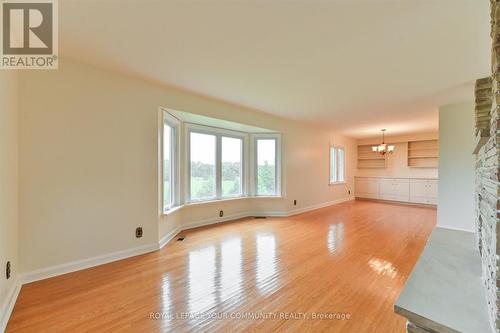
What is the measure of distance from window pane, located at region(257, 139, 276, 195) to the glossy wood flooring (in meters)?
1.87

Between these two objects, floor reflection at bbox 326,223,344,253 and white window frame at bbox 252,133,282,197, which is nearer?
floor reflection at bbox 326,223,344,253

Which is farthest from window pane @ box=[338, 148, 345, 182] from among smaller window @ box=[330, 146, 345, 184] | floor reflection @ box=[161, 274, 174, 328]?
floor reflection @ box=[161, 274, 174, 328]

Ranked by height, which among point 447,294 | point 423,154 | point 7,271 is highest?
point 423,154

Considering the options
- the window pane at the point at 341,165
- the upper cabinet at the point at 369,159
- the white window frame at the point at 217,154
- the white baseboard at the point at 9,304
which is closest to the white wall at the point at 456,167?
the window pane at the point at 341,165

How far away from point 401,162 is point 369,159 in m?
1.05

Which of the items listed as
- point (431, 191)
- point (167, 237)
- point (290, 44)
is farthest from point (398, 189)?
point (167, 237)

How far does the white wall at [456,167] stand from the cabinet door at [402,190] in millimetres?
3586

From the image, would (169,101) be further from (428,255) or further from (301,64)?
(428,255)

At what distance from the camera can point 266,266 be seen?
2.56 meters

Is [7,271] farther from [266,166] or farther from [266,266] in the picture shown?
[266,166]

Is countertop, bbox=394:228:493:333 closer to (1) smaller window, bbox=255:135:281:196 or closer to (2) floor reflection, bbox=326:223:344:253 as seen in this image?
(2) floor reflection, bbox=326:223:344:253

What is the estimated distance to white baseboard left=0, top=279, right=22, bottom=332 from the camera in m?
1.57

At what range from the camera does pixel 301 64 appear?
2.42 metres

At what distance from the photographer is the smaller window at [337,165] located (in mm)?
7317
